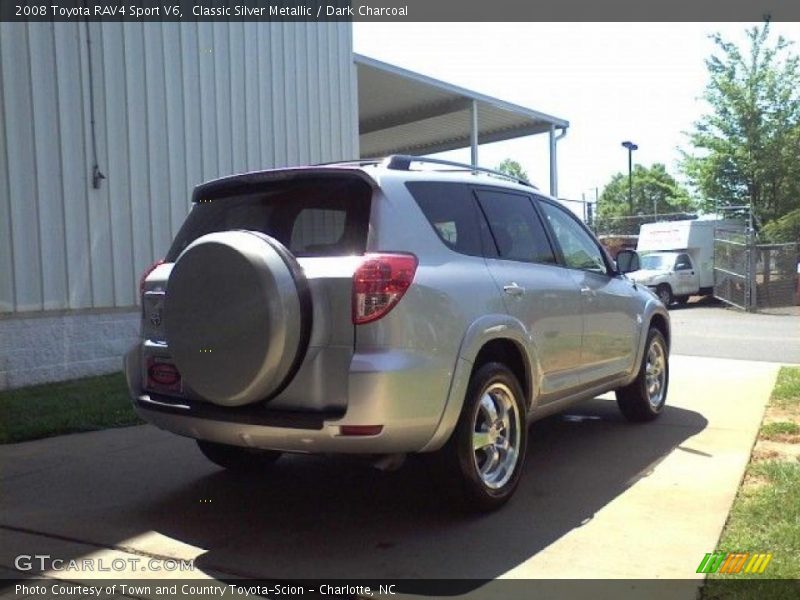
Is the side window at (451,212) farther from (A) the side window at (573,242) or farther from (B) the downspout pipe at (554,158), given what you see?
(B) the downspout pipe at (554,158)

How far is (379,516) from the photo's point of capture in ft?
14.0

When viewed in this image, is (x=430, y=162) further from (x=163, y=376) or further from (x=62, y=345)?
(x=62, y=345)

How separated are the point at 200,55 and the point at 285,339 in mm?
8500

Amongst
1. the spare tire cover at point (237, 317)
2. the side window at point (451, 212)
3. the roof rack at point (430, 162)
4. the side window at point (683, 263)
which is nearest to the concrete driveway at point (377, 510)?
the spare tire cover at point (237, 317)

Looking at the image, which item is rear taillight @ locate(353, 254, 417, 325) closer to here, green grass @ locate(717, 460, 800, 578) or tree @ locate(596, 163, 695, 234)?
green grass @ locate(717, 460, 800, 578)

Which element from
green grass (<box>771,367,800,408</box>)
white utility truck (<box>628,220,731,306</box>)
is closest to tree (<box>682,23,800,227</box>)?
white utility truck (<box>628,220,731,306</box>)

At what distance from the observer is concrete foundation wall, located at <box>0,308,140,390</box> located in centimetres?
858

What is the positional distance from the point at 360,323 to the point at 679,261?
21705 mm

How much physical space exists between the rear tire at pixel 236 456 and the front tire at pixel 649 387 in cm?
310

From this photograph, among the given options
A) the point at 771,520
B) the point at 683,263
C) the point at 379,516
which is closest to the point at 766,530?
the point at 771,520

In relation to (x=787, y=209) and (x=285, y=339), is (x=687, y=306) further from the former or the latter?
(x=285, y=339)

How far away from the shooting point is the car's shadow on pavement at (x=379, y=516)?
143 inches

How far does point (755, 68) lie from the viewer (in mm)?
26688

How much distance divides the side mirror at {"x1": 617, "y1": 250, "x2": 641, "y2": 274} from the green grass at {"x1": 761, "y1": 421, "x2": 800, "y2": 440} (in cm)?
165
